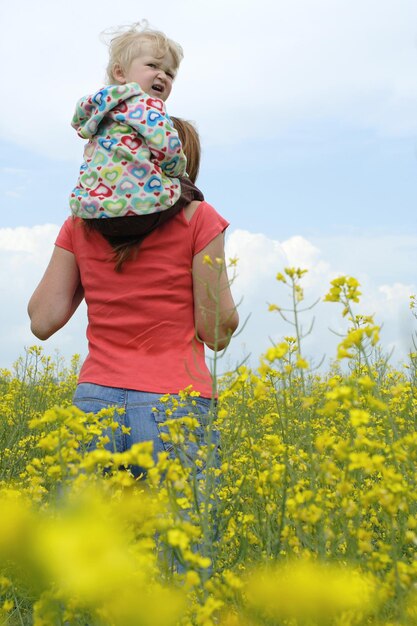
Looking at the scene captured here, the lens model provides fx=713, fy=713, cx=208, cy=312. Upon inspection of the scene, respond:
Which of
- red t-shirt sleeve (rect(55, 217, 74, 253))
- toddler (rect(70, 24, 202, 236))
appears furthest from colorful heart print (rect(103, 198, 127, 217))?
red t-shirt sleeve (rect(55, 217, 74, 253))

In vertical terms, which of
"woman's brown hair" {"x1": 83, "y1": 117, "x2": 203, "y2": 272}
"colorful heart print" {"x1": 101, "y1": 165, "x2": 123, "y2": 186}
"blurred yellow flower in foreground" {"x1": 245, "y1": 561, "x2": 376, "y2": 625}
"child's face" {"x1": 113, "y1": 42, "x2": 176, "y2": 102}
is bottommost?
"blurred yellow flower in foreground" {"x1": 245, "y1": 561, "x2": 376, "y2": 625}

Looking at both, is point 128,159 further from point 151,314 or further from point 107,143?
point 151,314

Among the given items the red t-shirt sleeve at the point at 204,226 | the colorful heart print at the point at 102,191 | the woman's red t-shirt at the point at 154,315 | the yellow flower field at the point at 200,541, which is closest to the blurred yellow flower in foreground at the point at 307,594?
the yellow flower field at the point at 200,541

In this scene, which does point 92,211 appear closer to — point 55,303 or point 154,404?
point 55,303

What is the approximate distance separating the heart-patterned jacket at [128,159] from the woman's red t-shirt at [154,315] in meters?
0.14

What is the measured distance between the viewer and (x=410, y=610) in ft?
5.09

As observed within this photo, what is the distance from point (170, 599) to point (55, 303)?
166 centimetres

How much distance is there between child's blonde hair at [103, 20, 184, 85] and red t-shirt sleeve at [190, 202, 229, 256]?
65 centimetres

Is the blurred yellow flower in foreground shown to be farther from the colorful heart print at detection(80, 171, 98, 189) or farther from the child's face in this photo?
the child's face

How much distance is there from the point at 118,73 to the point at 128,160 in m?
0.58

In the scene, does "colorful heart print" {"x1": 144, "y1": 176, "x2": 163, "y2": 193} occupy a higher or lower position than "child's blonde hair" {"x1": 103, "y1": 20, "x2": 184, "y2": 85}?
lower

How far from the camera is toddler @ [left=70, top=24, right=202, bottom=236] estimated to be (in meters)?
2.21

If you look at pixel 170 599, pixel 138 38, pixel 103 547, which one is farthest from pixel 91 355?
pixel 103 547

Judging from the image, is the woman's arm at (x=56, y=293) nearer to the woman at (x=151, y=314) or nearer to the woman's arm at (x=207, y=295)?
the woman at (x=151, y=314)
